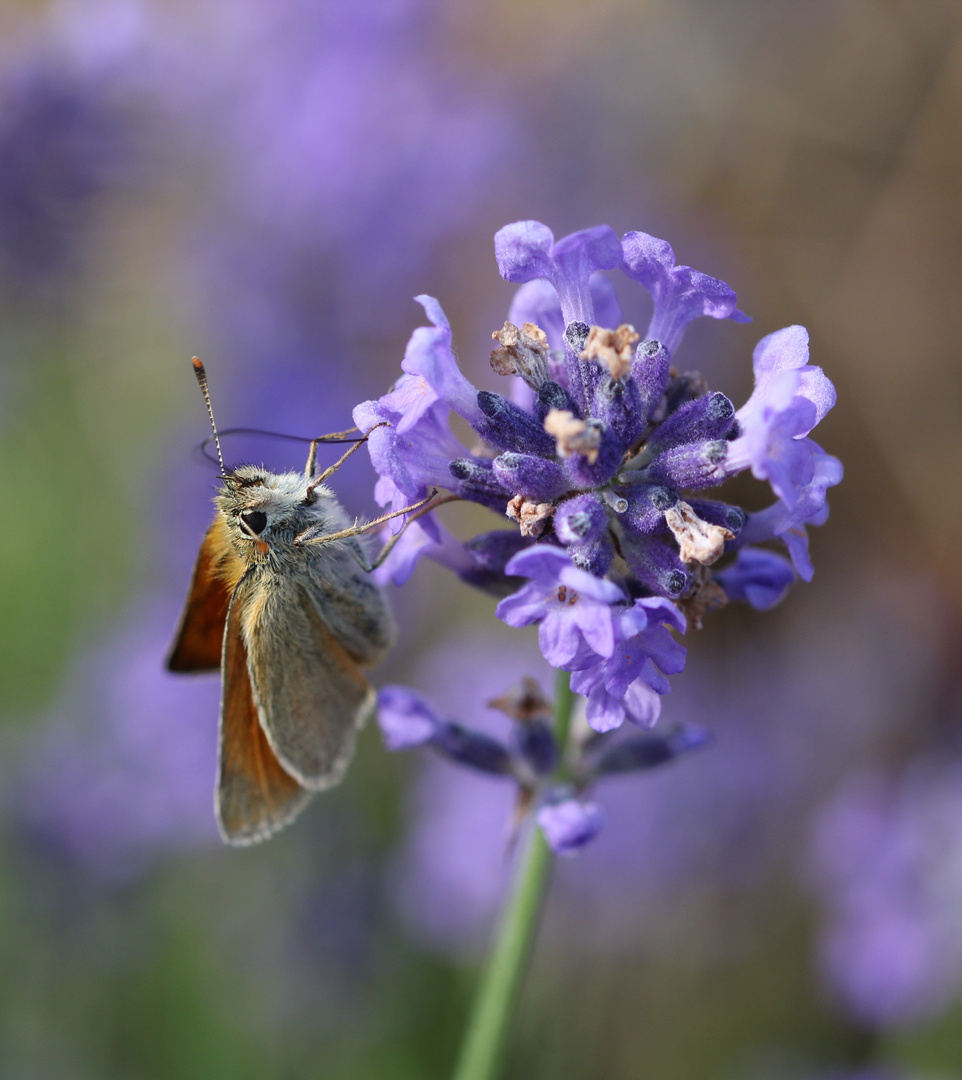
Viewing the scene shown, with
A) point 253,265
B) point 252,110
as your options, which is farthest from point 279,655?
point 252,110

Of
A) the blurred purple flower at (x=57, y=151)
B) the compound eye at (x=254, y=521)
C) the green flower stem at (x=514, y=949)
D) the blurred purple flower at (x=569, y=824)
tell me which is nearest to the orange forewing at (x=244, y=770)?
the compound eye at (x=254, y=521)

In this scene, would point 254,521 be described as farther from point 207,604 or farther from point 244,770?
point 244,770

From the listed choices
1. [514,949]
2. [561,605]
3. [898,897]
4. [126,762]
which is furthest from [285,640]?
[898,897]

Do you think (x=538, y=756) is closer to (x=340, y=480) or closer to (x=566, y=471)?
(x=566, y=471)

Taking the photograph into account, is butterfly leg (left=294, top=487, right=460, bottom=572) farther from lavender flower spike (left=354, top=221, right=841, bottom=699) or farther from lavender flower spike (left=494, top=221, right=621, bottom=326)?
lavender flower spike (left=494, top=221, right=621, bottom=326)

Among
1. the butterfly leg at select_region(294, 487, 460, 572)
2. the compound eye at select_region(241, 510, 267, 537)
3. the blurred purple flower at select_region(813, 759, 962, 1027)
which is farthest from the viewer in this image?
the blurred purple flower at select_region(813, 759, 962, 1027)

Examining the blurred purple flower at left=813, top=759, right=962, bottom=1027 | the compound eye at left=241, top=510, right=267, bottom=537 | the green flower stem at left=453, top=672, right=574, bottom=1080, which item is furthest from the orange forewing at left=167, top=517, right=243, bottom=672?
the blurred purple flower at left=813, top=759, right=962, bottom=1027

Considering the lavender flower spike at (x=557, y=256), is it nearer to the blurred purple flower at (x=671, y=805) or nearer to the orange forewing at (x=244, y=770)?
the orange forewing at (x=244, y=770)
